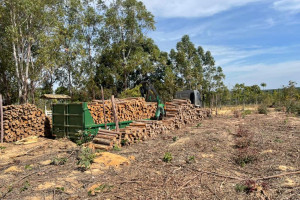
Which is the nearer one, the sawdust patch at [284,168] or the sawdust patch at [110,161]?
the sawdust patch at [284,168]

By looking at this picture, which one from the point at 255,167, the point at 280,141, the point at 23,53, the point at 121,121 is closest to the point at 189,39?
the point at 23,53

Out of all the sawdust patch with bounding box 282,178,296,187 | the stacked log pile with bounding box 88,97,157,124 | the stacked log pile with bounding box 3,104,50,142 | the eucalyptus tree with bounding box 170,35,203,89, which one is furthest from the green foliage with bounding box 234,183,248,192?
the eucalyptus tree with bounding box 170,35,203,89

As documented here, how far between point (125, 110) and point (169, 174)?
648 centimetres

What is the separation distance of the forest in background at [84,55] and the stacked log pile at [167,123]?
325 cm

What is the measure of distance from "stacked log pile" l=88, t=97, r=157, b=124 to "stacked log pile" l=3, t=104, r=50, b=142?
3557 mm

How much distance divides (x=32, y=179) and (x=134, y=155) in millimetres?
3045

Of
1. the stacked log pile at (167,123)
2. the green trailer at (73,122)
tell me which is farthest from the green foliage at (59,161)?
the green trailer at (73,122)

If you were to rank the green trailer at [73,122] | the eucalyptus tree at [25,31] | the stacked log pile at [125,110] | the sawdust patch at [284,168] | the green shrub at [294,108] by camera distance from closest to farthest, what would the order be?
the sawdust patch at [284,168] < the green trailer at [73,122] < the stacked log pile at [125,110] < the eucalyptus tree at [25,31] < the green shrub at [294,108]

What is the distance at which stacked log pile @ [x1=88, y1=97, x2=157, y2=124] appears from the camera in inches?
428

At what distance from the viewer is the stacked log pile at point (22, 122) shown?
11785 mm

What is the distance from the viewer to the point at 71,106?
10953mm

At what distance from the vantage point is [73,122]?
35.6 feet

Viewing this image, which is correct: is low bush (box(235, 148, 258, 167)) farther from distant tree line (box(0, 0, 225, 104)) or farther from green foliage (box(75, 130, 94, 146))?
distant tree line (box(0, 0, 225, 104))

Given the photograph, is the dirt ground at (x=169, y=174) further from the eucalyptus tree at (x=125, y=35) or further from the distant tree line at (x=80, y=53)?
the eucalyptus tree at (x=125, y=35)
